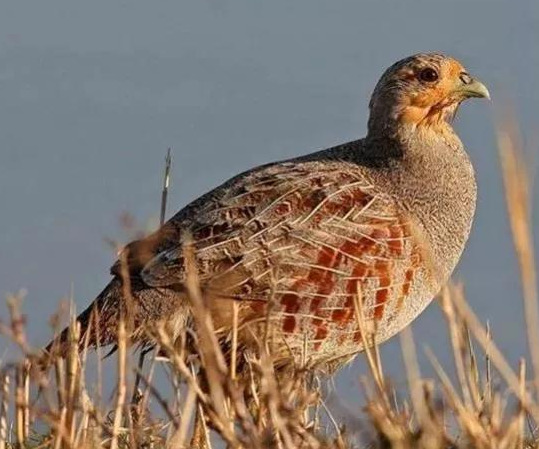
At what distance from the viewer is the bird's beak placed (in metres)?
7.64

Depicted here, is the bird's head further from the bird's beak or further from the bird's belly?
the bird's belly

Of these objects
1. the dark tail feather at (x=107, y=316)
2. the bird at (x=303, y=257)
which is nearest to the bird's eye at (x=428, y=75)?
the bird at (x=303, y=257)

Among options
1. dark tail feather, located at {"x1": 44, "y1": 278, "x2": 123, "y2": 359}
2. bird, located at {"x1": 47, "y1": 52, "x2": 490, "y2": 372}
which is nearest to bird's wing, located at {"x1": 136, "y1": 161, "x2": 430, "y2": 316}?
bird, located at {"x1": 47, "y1": 52, "x2": 490, "y2": 372}

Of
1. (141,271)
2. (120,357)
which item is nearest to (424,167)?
(141,271)

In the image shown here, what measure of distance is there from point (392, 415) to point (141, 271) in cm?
379

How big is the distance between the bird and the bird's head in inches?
10.0

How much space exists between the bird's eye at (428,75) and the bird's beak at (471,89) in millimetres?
135

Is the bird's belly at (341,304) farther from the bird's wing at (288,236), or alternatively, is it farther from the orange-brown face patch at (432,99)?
the orange-brown face patch at (432,99)

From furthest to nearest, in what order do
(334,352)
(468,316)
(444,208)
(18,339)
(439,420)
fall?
(444,208), (334,352), (18,339), (439,420), (468,316)

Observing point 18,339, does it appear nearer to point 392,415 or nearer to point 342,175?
point 392,415

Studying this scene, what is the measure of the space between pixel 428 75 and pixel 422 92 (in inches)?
3.9

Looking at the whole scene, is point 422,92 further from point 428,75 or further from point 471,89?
point 471,89

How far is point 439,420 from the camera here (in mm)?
3162

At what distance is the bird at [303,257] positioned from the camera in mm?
6801
